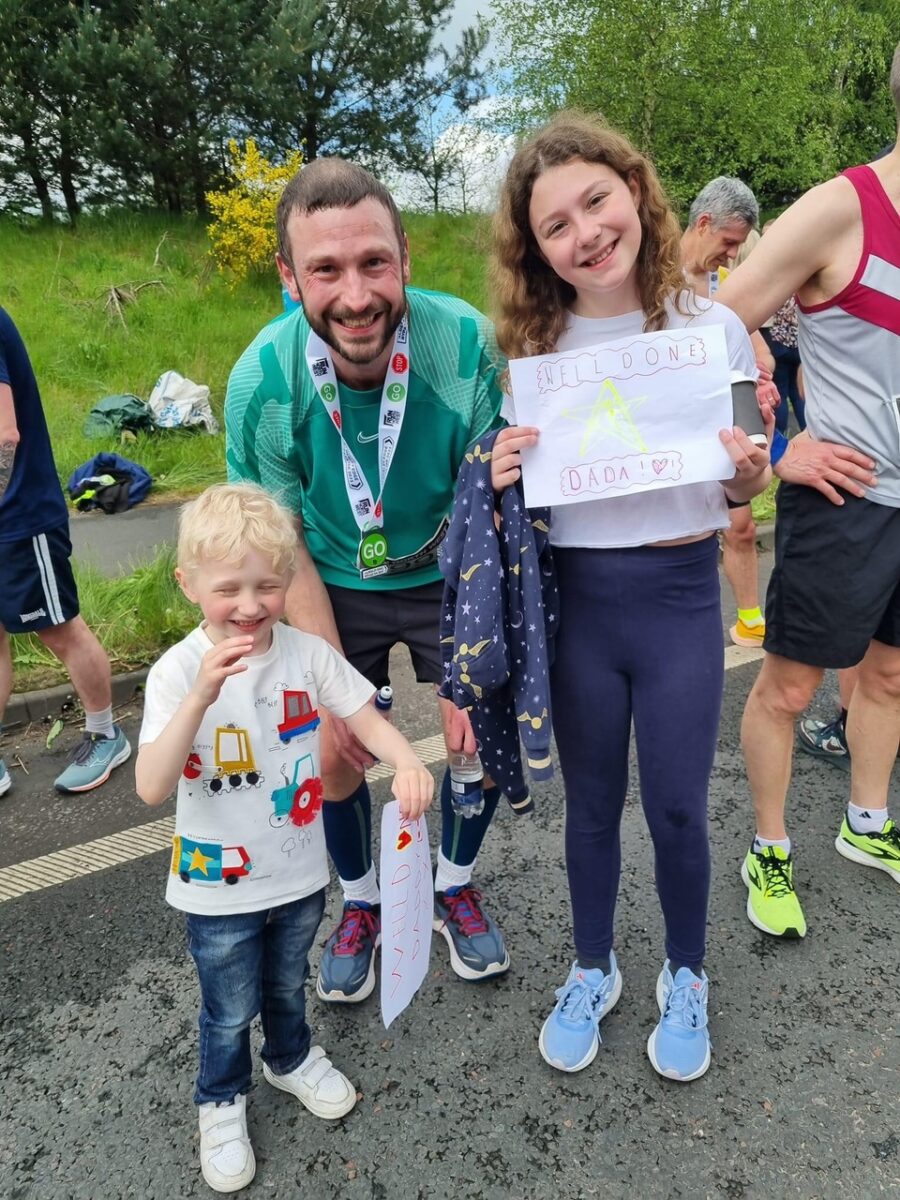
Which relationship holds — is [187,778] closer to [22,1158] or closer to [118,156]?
[22,1158]

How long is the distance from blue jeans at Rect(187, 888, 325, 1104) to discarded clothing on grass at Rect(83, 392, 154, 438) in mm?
6374

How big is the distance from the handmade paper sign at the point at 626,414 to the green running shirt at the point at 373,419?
35 cm

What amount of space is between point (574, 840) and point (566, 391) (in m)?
1.08

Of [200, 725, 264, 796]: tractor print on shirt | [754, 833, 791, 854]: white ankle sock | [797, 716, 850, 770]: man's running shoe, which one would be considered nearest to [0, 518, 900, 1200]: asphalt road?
[754, 833, 791, 854]: white ankle sock

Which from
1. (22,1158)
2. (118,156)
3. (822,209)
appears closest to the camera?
(22,1158)

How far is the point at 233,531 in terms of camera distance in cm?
160

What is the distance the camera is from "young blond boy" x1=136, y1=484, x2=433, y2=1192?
1.61 metres

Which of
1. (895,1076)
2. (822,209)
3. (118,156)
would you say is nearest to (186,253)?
(118,156)

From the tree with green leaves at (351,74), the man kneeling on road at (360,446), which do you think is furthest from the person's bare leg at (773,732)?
the tree with green leaves at (351,74)

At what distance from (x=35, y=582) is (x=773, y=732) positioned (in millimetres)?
2688

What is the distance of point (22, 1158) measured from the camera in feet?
6.08

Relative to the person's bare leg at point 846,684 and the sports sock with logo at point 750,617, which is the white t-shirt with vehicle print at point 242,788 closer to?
the person's bare leg at point 846,684

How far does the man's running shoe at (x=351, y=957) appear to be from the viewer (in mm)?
2258

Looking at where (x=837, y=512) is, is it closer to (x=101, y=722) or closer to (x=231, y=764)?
(x=231, y=764)
